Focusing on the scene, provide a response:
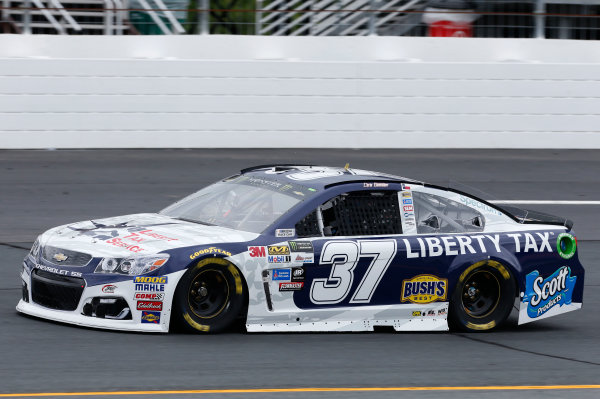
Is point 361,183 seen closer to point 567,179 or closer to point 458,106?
point 567,179

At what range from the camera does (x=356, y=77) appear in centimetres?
1906

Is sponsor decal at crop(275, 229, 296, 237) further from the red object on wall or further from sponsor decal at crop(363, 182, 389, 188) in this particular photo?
the red object on wall

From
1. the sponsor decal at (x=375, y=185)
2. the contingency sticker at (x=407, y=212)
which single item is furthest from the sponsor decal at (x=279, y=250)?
the contingency sticker at (x=407, y=212)

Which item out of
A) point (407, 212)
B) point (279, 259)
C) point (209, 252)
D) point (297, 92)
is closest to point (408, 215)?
point (407, 212)

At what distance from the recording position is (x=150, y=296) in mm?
7633

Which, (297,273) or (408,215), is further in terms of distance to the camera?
(408,215)

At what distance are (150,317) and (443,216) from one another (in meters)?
2.51

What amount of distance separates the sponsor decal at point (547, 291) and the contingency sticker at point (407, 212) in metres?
1.07

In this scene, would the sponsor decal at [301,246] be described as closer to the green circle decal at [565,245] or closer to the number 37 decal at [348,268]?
the number 37 decal at [348,268]

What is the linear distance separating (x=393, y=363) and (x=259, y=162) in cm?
1042

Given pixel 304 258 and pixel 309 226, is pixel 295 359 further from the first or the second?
pixel 309 226

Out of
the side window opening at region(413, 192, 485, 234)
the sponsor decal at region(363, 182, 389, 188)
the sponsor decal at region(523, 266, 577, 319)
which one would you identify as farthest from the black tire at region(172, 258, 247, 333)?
the sponsor decal at region(523, 266, 577, 319)

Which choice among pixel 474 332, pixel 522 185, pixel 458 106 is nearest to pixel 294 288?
pixel 474 332

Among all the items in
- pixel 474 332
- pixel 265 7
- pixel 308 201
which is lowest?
pixel 474 332
